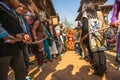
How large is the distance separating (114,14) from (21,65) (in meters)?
2.27

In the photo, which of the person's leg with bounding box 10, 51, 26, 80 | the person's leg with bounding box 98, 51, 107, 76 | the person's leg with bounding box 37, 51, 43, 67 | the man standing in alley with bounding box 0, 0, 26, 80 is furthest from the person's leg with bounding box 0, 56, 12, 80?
the person's leg with bounding box 37, 51, 43, 67

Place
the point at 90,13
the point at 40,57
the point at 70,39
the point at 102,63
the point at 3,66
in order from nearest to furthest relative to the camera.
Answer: the point at 3,66, the point at 102,63, the point at 90,13, the point at 40,57, the point at 70,39

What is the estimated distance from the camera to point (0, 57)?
3.11 m

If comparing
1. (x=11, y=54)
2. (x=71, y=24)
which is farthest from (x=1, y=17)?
(x=71, y=24)

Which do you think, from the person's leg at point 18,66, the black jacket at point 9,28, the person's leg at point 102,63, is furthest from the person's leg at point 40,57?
the black jacket at point 9,28

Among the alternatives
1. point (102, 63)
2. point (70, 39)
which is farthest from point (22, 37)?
point (70, 39)

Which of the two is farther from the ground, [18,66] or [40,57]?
[18,66]

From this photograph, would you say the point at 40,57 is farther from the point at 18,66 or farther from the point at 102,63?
the point at 18,66

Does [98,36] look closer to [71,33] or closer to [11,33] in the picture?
[11,33]

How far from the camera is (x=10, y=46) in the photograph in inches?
125

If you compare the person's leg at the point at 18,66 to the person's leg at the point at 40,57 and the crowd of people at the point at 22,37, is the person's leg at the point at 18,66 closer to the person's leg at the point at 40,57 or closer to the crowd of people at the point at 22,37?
the crowd of people at the point at 22,37

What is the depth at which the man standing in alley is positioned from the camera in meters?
3.12

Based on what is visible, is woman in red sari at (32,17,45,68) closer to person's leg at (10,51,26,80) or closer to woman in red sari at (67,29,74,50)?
person's leg at (10,51,26,80)

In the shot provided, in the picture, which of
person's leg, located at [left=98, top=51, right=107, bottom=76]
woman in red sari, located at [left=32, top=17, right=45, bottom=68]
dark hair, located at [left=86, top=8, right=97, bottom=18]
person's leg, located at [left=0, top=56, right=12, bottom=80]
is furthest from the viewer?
woman in red sari, located at [left=32, top=17, right=45, bottom=68]
